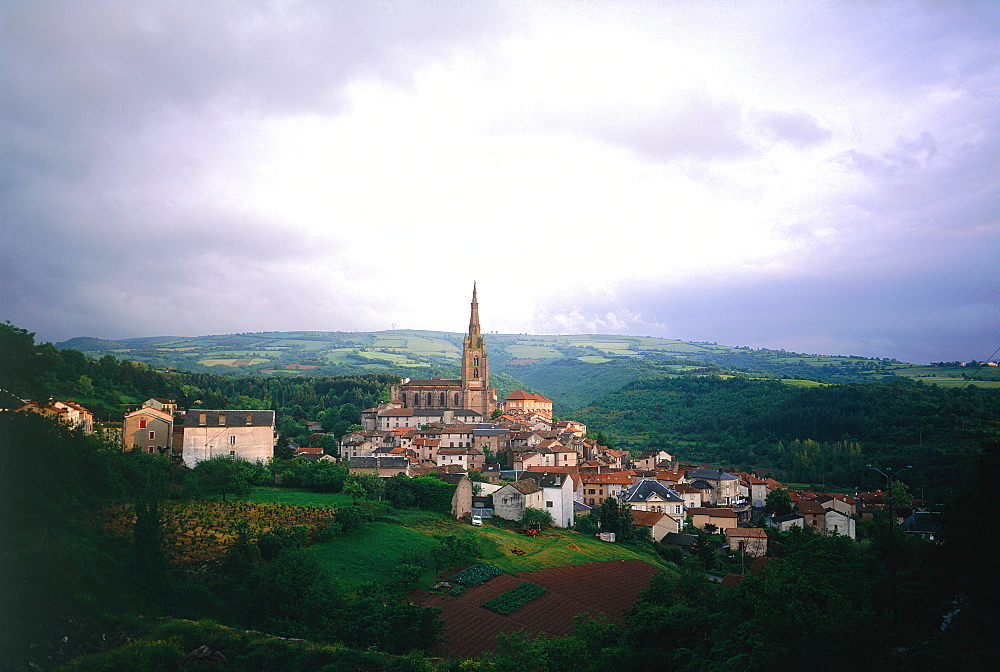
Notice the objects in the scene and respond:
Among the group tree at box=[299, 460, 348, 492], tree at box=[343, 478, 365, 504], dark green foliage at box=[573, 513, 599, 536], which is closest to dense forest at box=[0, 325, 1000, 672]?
tree at box=[343, 478, 365, 504]

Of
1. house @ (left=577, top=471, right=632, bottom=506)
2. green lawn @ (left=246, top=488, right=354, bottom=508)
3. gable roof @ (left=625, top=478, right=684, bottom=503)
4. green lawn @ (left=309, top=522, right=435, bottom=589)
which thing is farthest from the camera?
house @ (left=577, top=471, right=632, bottom=506)

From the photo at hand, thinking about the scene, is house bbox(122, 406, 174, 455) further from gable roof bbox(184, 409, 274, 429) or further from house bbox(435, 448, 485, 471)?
house bbox(435, 448, 485, 471)

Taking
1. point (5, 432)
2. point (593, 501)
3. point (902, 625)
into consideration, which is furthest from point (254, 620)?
point (593, 501)

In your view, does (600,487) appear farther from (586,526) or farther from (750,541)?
(750,541)

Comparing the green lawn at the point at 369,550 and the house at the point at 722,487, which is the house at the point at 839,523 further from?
the green lawn at the point at 369,550

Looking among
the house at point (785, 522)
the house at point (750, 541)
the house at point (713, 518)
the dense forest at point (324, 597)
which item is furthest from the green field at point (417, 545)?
the house at point (785, 522)
